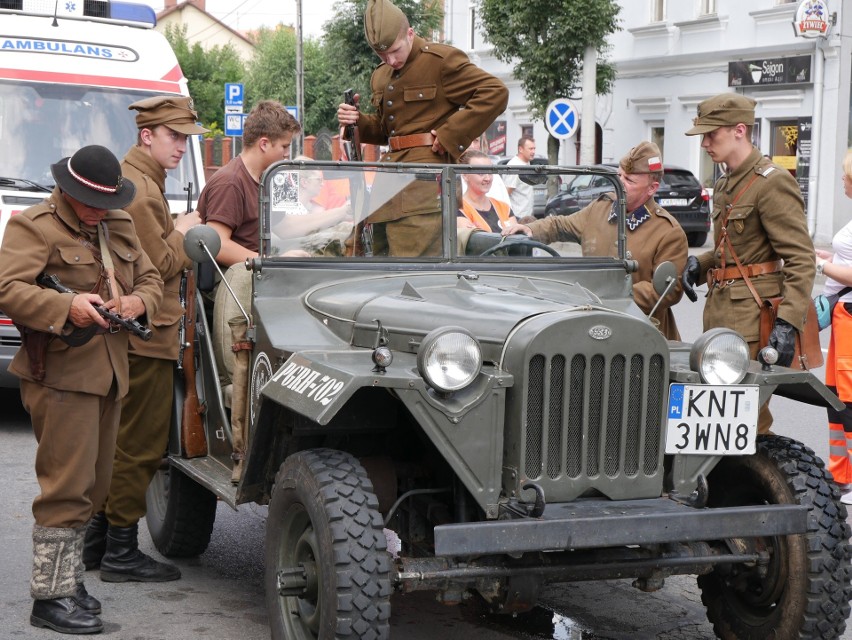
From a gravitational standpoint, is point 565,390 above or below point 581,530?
above

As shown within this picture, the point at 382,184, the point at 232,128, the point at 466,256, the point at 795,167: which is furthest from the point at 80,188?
the point at 232,128

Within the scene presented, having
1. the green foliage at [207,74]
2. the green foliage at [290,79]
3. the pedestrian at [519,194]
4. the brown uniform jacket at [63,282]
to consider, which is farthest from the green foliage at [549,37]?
the brown uniform jacket at [63,282]

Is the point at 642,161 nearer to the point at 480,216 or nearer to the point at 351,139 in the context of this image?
the point at 480,216

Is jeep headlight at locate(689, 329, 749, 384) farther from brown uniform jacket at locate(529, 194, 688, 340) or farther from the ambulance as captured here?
the ambulance

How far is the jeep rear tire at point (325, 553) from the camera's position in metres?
4.04

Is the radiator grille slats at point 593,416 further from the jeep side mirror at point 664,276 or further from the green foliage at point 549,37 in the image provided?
the green foliage at point 549,37

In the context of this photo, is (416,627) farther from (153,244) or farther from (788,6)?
(788,6)

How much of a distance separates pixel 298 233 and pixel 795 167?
22.0 meters

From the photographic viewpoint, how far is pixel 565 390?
425 centimetres

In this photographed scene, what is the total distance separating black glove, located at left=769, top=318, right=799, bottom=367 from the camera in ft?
18.5

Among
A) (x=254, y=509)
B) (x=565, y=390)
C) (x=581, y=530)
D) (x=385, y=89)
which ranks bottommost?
(x=254, y=509)

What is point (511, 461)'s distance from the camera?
4.26m

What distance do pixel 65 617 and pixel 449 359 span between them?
6.61 ft

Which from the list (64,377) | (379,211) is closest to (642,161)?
(379,211)
